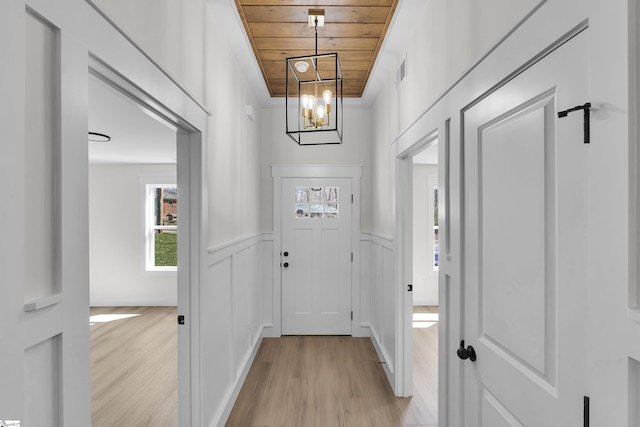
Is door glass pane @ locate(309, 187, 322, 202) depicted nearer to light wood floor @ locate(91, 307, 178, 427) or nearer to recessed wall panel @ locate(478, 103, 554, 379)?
light wood floor @ locate(91, 307, 178, 427)

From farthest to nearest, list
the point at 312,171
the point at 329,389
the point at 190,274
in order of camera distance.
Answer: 1. the point at 312,171
2. the point at 329,389
3. the point at 190,274

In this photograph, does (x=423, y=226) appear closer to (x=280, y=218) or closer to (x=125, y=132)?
(x=280, y=218)

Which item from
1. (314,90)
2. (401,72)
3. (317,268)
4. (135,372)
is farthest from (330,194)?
(135,372)

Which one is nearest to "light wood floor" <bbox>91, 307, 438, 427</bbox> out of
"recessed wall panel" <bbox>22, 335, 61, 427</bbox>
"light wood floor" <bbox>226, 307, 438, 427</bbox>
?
"light wood floor" <bbox>226, 307, 438, 427</bbox>

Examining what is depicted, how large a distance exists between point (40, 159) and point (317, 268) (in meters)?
3.52

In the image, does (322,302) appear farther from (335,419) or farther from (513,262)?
(513,262)

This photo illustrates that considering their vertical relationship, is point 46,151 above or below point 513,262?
above

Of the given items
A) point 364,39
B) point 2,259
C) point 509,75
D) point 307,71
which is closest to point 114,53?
point 2,259

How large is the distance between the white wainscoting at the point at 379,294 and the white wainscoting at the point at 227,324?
124 cm

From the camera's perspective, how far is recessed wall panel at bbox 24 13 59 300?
0.81 metres

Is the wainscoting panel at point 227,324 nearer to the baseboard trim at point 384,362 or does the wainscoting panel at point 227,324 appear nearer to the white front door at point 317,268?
the white front door at point 317,268

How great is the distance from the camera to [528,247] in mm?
1122

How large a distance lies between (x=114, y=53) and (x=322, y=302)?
3.52m

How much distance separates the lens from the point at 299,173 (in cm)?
418
